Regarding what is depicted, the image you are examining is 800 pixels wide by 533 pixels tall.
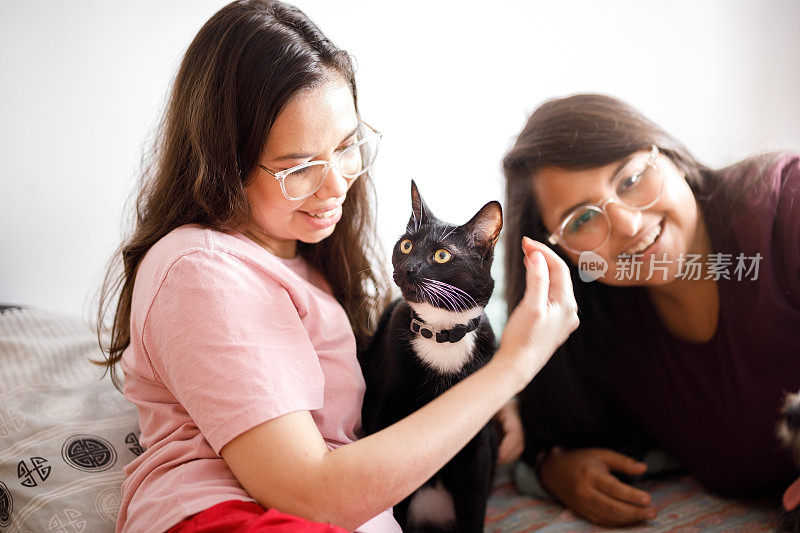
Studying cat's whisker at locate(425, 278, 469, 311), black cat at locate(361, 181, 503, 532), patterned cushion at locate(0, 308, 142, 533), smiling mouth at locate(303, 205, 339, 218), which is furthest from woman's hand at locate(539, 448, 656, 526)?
patterned cushion at locate(0, 308, 142, 533)

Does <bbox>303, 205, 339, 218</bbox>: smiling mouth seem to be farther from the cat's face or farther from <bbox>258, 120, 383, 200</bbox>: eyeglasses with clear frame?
the cat's face

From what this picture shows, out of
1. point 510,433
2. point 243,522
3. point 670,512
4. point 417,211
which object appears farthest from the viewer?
point 510,433

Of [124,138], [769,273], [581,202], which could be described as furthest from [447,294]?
[124,138]

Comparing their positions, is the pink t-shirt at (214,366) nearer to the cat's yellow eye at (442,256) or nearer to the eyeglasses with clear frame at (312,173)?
the eyeglasses with clear frame at (312,173)

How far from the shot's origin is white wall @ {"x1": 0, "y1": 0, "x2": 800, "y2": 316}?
1027 mm

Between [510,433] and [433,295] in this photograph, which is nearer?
[433,295]

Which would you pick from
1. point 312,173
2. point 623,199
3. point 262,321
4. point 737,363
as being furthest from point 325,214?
point 737,363

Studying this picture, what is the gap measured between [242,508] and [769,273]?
771 mm

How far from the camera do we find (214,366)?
0.73 m

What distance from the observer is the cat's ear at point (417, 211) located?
0.79 m

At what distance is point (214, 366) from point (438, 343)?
0.98ft

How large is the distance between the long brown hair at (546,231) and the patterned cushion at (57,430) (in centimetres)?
71

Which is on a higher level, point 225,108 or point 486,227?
point 225,108

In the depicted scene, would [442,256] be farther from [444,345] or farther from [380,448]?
[380,448]
